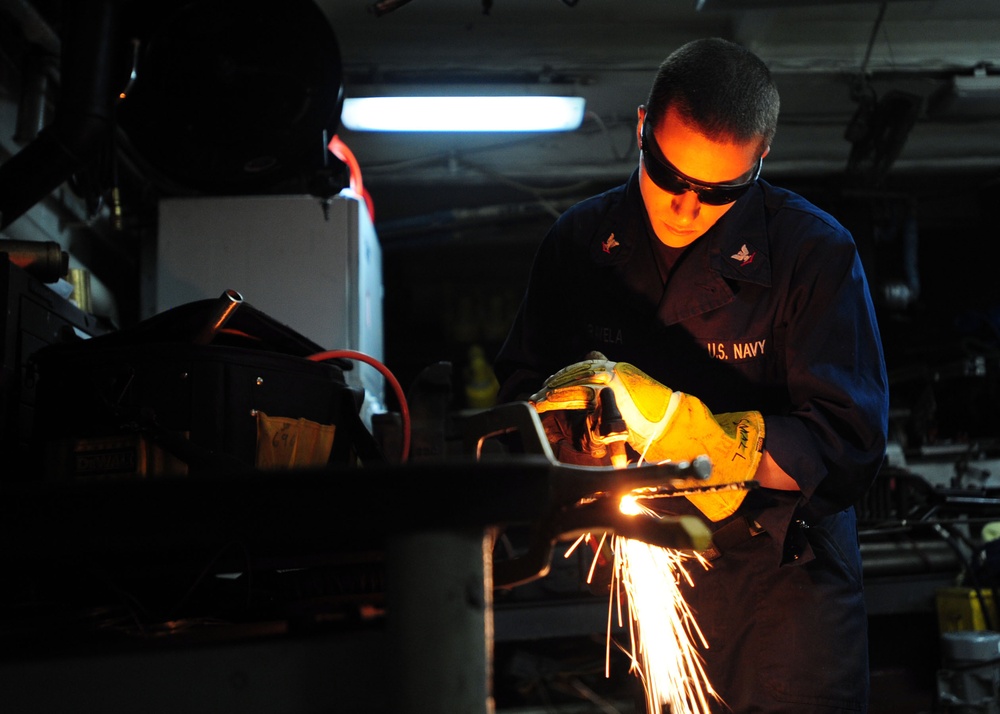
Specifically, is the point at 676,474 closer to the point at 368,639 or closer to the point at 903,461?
the point at 368,639

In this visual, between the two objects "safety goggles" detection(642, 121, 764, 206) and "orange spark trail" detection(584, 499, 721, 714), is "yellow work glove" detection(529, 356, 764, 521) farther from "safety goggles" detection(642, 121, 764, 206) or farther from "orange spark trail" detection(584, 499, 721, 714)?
"safety goggles" detection(642, 121, 764, 206)

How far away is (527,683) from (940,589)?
1.80 metres

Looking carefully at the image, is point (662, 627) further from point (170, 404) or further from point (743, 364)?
point (170, 404)

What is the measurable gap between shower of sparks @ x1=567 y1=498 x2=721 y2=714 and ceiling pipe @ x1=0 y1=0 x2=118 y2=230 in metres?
2.04

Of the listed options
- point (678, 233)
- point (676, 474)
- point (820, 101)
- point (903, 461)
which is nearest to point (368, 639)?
point (676, 474)

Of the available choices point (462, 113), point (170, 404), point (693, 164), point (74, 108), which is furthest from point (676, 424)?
point (462, 113)

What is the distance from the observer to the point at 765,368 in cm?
184

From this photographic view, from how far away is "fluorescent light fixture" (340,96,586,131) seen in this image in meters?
4.07

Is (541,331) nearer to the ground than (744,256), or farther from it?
nearer to the ground

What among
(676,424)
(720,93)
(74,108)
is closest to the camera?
→ (676,424)

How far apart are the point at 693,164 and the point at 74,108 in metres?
2.01

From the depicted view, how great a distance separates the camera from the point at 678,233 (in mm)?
1886

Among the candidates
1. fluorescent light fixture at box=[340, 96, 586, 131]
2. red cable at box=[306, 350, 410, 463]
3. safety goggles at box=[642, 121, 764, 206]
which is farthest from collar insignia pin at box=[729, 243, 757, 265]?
fluorescent light fixture at box=[340, 96, 586, 131]

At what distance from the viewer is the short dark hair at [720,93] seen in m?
1.67
